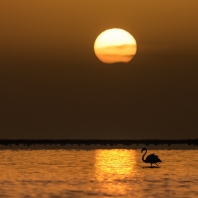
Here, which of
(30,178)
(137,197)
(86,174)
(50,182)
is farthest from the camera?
(86,174)

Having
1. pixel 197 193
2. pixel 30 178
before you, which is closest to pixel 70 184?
pixel 30 178

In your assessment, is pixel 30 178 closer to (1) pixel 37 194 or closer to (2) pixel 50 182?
(2) pixel 50 182

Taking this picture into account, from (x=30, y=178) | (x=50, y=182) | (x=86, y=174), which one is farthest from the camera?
(x=86, y=174)

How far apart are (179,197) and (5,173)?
18699 millimetres

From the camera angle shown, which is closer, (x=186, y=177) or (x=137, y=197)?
(x=137, y=197)

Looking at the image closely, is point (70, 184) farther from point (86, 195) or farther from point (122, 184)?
point (86, 195)

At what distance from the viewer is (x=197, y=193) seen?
36.1 metres

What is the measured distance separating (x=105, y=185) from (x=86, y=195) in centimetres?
513

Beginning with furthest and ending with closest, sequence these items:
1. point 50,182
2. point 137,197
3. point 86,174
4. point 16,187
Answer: point 86,174
point 50,182
point 16,187
point 137,197

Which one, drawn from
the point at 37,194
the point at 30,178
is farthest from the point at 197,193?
the point at 30,178

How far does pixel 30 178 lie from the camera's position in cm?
4488

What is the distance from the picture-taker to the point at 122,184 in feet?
134

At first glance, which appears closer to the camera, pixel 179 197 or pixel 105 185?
pixel 179 197

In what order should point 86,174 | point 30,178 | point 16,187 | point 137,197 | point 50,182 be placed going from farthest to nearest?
point 86,174 < point 30,178 < point 50,182 < point 16,187 < point 137,197
